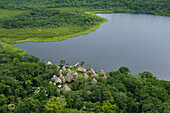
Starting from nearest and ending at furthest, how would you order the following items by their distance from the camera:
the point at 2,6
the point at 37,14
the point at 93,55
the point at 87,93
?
the point at 87,93 < the point at 93,55 < the point at 37,14 < the point at 2,6

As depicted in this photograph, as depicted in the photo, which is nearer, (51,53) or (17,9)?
(51,53)

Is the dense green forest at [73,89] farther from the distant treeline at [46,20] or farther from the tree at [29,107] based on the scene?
the distant treeline at [46,20]

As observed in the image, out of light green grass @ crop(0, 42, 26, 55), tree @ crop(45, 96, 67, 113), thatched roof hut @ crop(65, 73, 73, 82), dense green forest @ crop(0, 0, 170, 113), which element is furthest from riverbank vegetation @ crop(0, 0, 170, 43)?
tree @ crop(45, 96, 67, 113)

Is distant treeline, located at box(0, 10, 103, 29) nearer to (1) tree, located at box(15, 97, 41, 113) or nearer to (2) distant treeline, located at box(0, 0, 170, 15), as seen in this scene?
(2) distant treeline, located at box(0, 0, 170, 15)

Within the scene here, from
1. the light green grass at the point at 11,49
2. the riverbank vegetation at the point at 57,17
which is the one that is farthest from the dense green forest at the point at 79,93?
the riverbank vegetation at the point at 57,17

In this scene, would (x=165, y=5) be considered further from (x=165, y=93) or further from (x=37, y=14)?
(x=165, y=93)

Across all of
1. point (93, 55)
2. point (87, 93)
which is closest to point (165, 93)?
point (87, 93)
